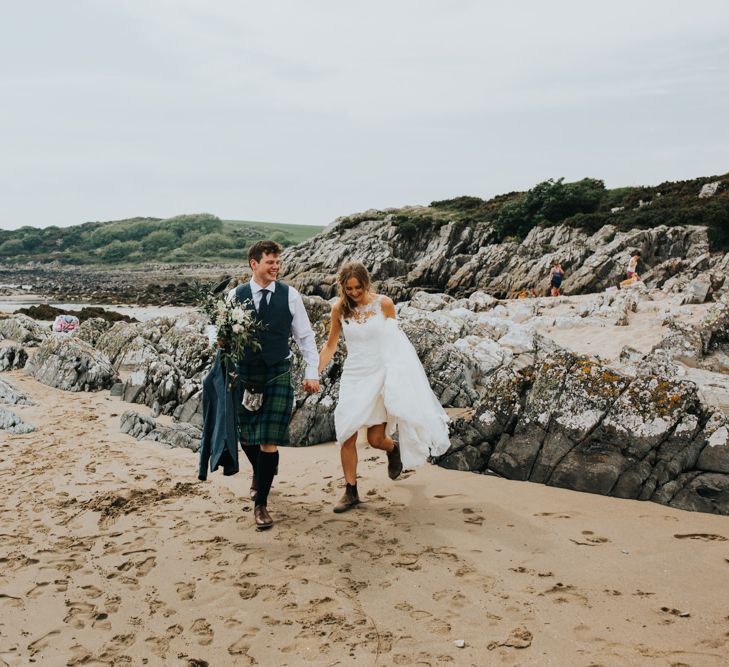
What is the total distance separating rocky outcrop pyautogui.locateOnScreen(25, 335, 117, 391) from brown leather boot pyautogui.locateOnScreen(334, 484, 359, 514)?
7121 millimetres

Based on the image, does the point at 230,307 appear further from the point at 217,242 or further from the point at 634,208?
the point at 217,242

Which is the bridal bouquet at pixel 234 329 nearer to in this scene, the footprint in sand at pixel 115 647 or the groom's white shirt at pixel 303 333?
the groom's white shirt at pixel 303 333

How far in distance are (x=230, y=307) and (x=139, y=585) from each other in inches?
90.1

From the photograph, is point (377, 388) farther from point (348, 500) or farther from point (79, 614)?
point (79, 614)

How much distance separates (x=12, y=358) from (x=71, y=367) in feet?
9.50

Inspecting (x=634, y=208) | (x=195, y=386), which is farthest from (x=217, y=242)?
(x=195, y=386)

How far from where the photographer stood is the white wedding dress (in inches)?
206

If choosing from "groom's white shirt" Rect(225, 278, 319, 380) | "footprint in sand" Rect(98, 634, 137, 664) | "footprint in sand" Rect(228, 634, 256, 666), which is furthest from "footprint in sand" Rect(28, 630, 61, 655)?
"groom's white shirt" Rect(225, 278, 319, 380)

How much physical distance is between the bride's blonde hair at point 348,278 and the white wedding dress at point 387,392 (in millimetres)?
86

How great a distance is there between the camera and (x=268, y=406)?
514 cm

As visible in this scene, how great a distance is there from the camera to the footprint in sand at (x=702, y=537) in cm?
417

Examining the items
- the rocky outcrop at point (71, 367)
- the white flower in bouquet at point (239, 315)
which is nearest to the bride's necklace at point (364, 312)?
the white flower in bouquet at point (239, 315)

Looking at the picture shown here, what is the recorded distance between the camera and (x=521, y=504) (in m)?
5.02

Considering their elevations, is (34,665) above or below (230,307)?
below
